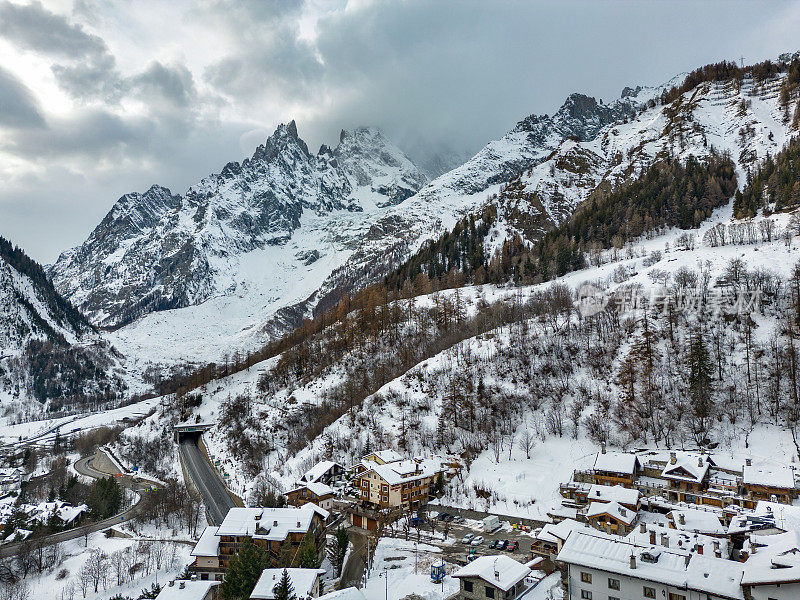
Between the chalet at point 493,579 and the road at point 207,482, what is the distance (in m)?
42.9

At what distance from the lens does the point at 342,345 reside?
4486 inches

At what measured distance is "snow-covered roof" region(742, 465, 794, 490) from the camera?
46656 mm

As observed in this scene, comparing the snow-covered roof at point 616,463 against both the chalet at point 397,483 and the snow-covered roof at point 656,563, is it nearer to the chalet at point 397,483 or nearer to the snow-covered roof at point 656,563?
the chalet at point 397,483

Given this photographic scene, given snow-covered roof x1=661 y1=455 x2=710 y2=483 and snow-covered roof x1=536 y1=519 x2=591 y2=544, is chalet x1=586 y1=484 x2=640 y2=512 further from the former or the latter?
snow-covered roof x1=536 y1=519 x2=591 y2=544

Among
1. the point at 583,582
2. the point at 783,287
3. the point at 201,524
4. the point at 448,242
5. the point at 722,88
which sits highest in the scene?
the point at 722,88

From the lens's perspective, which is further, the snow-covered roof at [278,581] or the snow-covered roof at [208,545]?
the snow-covered roof at [208,545]

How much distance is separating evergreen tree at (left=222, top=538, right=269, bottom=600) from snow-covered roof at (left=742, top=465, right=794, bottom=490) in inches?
1805

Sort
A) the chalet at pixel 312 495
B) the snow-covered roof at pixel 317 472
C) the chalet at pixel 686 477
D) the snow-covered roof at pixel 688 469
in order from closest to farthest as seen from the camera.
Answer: the chalet at pixel 686 477 < the snow-covered roof at pixel 688 469 < the chalet at pixel 312 495 < the snow-covered roof at pixel 317 472

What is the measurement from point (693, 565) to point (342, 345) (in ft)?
295

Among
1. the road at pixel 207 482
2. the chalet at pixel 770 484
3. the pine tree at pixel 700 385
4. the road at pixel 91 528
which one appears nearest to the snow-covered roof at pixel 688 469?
the chalet at pixel 770 484

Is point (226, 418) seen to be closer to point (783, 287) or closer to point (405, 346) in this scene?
point (405, 346)

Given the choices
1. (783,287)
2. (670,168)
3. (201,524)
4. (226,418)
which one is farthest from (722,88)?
(201,524)

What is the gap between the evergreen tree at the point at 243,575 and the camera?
38438 mm

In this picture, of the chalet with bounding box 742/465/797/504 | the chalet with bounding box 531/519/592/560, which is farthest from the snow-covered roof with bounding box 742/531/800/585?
the chalet with bounding box 742/465/797/504
